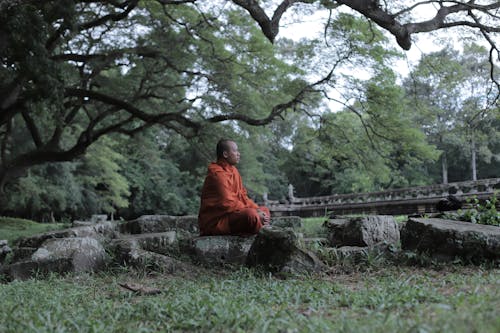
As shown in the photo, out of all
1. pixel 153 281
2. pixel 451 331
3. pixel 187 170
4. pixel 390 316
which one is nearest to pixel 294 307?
pixel 390 316

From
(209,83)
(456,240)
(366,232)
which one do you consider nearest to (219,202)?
(366,232)

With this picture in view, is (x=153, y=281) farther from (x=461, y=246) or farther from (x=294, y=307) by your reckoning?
(x=461, y=246)

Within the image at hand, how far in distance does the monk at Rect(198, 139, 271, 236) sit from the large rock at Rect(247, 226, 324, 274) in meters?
0.63

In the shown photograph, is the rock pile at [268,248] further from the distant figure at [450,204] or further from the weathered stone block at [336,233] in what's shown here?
the distant figure at [450,204]

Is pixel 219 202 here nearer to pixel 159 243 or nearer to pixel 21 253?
pixel 159 243

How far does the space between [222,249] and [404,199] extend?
39.2 ft

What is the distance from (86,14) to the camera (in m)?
11.4

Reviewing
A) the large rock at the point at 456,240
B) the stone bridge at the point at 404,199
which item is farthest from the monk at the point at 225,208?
the stone bridge at the point at 404,199

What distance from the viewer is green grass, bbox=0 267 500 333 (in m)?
2.41

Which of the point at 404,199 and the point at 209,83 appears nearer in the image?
the point at 209,83

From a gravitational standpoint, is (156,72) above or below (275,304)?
above

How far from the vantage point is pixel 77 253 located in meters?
5.20

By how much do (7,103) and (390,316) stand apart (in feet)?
37.3

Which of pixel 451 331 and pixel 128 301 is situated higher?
pixel 451 331
